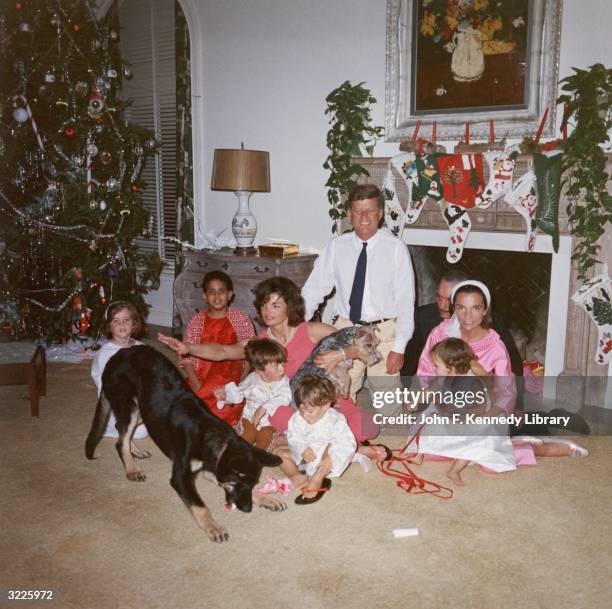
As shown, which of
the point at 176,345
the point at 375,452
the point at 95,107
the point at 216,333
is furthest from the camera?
the point at 95,107

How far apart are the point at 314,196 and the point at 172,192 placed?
6.90ft

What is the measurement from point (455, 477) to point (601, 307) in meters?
1.97

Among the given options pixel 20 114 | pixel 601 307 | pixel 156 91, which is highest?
pixel 156 91

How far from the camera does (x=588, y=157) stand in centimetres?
427

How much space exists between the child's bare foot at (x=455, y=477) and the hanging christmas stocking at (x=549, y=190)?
7.06 ft

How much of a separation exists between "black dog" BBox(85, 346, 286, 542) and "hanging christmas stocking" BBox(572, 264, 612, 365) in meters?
2.81

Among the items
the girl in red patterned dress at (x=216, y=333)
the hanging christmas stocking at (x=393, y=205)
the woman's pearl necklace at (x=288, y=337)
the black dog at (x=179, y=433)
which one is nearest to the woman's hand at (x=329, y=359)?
the woman's pearl necklace at (x=288, y=337)

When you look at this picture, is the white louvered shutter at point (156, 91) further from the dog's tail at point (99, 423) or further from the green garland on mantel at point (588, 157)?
the green garland on mantel at point (588, 157)

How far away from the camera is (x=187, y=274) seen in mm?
5836

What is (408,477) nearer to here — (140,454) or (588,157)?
(140,454)

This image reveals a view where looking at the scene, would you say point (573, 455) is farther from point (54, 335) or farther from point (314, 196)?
point (54, 335)

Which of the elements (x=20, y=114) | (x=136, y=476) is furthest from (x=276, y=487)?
(x=20, y=114)

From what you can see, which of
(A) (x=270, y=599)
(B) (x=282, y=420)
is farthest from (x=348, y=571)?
(B) (x=282, y=420)

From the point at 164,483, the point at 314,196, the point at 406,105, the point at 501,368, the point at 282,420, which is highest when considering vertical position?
the point at 406,105
